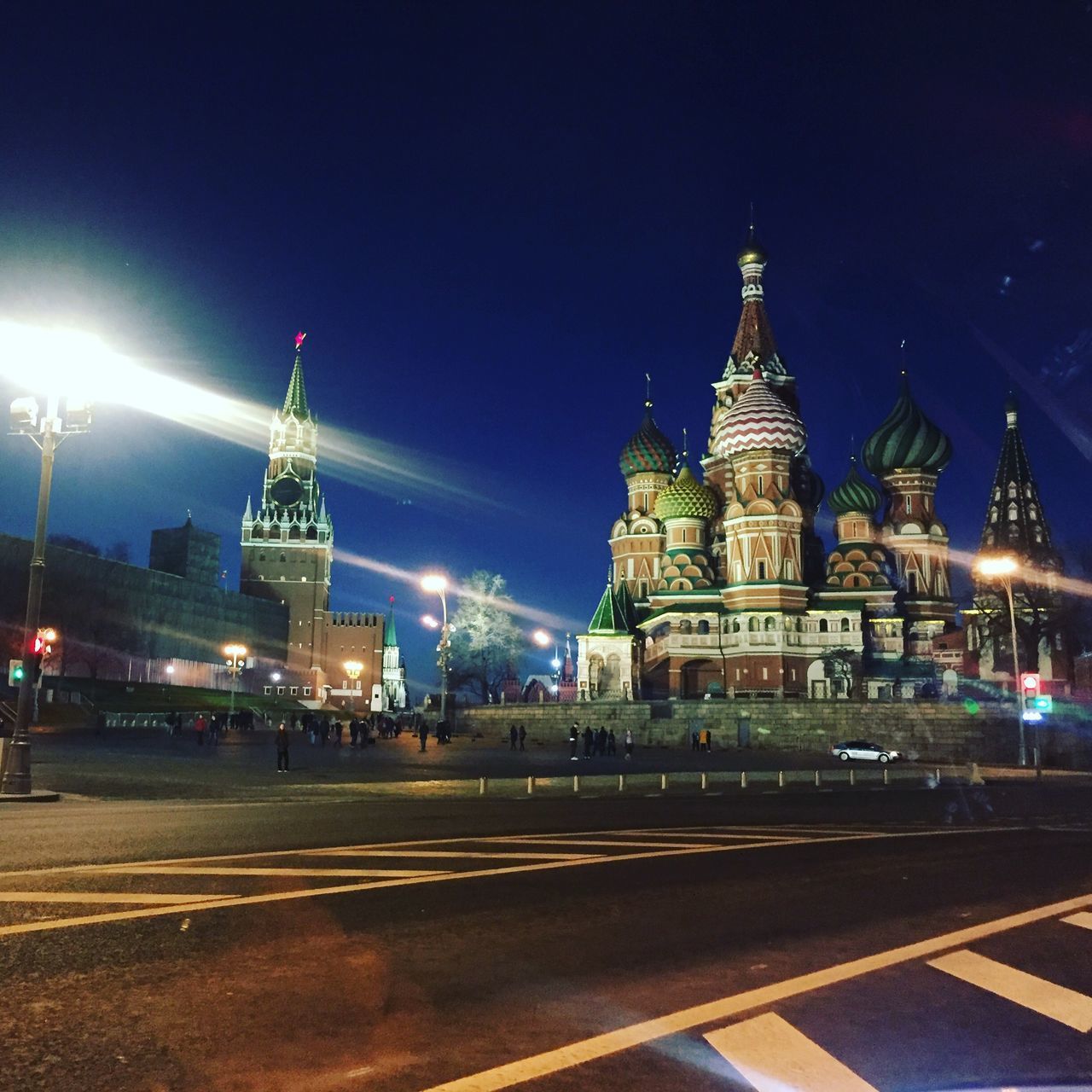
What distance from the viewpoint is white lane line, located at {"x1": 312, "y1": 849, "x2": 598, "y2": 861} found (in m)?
10.7

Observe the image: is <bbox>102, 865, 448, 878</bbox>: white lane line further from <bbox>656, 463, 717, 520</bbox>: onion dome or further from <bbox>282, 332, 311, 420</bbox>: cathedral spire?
<bbox>282, 332, 311, 420</bbox>: cathedral spire

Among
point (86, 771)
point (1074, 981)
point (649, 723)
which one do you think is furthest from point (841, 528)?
point (1074, 981)

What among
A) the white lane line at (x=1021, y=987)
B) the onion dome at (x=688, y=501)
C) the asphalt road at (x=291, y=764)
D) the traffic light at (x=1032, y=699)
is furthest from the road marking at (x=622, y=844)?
the onion dome at (x=688, y=501)

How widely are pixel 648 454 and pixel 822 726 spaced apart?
3808 cm

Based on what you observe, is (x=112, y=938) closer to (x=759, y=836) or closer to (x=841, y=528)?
(x=759, y=836)

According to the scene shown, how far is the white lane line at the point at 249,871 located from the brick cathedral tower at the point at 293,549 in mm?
111150

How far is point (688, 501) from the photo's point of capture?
74188 millimetres

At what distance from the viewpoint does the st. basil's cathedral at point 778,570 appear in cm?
6519

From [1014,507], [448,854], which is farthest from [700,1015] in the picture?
[1014,507]

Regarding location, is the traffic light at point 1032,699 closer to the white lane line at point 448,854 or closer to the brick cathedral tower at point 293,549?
the white lane line at point 448,854

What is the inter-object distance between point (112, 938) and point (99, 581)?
285 feet

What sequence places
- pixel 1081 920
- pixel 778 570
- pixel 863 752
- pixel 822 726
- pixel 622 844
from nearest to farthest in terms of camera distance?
1. pixel 1081 920
2. pixel 622 844
3. pixel 863 752
4. pixel 822 726
5. pixel 778 570

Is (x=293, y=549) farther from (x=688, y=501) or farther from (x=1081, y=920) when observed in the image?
(x=1081, y=920)

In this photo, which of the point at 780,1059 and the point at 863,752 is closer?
the point at 780,1059
